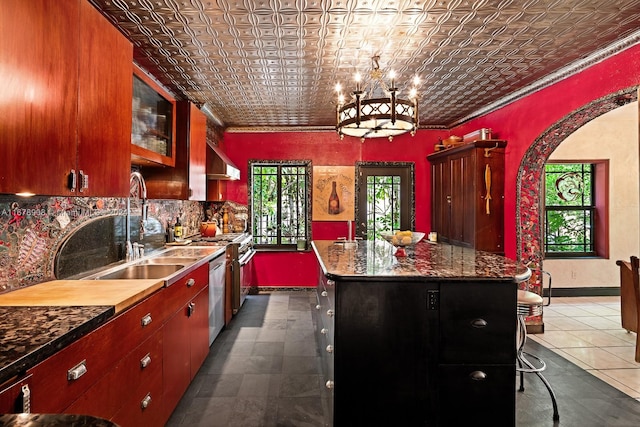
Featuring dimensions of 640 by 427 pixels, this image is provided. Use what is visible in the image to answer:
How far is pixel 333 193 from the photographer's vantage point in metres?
5.92

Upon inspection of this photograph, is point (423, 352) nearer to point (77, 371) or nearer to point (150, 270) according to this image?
point (77, 371)

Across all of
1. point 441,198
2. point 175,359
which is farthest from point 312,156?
point 175,359

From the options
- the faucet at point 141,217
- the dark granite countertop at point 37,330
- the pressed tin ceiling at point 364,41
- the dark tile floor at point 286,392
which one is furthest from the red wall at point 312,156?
the dark granite countertop at point 37,330

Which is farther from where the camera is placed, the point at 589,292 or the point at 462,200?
the point at 589,292

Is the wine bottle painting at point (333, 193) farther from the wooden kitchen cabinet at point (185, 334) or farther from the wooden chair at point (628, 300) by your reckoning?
the wooden chair at point (628, 300)

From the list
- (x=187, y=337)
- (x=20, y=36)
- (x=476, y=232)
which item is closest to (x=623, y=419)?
(x=476, y=232)

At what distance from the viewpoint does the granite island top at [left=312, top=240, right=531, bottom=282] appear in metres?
1.98

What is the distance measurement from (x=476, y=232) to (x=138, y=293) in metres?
3.93

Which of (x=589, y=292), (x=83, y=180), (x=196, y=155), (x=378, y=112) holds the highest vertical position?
(x=378, y=112)

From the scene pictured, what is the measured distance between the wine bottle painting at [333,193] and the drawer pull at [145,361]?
417 centimetres

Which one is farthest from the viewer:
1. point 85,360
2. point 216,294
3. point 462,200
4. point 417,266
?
point 462,200

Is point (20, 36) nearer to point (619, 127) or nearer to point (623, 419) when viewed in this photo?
point (623, 419)

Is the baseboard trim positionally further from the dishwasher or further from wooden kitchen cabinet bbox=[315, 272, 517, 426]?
the dishwasher

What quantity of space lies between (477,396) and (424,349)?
0.38 meters
